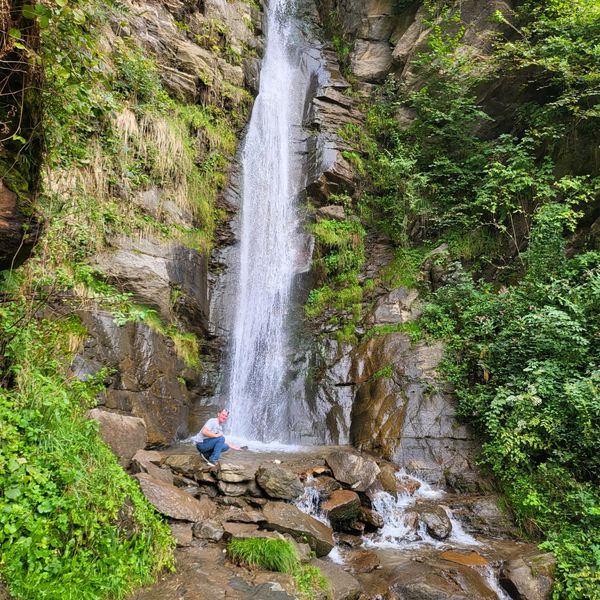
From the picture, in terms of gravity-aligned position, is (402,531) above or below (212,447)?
below

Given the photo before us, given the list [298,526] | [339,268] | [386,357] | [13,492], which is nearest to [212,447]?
[298,526]

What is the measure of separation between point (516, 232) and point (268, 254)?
22.2 ft

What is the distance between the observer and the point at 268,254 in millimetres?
12172

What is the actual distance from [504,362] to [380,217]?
6687 millimetres

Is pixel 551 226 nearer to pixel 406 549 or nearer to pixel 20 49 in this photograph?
pixel 406 549

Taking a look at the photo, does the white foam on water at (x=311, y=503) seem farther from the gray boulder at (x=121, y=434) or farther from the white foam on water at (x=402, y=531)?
the gray boulder at (x=121, y=434)

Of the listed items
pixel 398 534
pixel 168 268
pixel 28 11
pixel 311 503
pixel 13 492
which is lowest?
pixel 398 534

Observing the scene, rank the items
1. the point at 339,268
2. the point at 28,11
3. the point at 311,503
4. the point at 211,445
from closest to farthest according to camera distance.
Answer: the point at 28,11, the point at 311,503, the point at 211,445, the point at 339,268

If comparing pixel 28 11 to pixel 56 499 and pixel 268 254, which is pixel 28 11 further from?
pixel 268 254

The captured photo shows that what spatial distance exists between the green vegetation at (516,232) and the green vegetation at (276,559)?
2948 millimetres

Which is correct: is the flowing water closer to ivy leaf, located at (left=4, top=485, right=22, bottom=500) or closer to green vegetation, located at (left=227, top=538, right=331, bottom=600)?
green vegetation, located at (left=227, top=538, right=331, bottom=600)

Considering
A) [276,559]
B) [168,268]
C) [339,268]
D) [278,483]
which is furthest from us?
[339,268]

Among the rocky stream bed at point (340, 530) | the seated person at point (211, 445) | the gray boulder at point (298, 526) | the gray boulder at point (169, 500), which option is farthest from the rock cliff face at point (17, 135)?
the gray boulder at point (298, 526)

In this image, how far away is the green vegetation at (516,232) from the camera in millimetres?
6324
